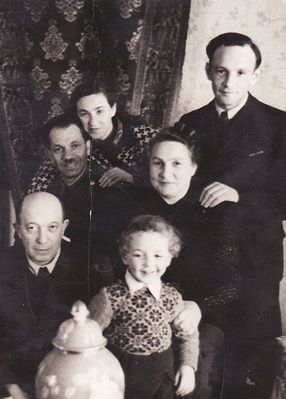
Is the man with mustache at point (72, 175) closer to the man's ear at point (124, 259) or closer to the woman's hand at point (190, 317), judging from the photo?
the man's ear at point (124, 259)

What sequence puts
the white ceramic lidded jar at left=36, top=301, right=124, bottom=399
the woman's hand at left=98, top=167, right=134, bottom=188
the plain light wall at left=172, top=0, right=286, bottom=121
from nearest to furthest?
1. the white ceramic lidded jar at left=36, top=301, right=124, bottom=399
2. the plain light wall at left=172, top=0, right=286, bottom=121
3. the woman's hand at left=98, top=167, right=134, bottom=188

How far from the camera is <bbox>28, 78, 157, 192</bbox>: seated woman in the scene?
2432 millimetres

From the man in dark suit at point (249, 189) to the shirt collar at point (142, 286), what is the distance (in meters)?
0.30

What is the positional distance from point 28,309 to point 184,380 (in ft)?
2.16

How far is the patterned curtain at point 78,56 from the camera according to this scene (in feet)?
7.84

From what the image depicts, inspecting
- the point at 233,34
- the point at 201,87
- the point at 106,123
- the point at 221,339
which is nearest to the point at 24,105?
the point at 106,123

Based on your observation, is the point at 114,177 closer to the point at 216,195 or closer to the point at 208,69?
the point at 216,195

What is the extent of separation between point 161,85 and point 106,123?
257mm

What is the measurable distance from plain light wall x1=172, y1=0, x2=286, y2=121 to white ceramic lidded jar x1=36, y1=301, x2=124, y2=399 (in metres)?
0.96

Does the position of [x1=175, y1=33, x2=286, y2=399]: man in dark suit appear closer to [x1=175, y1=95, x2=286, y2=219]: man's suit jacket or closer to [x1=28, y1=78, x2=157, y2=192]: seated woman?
[x1=175, y1=95, x2=286, y2=219]: man's suit jacket

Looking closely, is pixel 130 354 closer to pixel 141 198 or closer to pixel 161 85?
pixel 141 198

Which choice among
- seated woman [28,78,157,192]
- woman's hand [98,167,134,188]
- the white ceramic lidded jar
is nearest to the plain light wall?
seated woman [28,78,157,192]

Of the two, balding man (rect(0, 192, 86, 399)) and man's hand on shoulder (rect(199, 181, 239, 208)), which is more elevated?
man's hand on shoulder (rect(199, 181, 239, 208))

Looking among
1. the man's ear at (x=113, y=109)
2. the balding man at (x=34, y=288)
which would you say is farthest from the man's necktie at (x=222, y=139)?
the balding man at (x=34, y=288)
